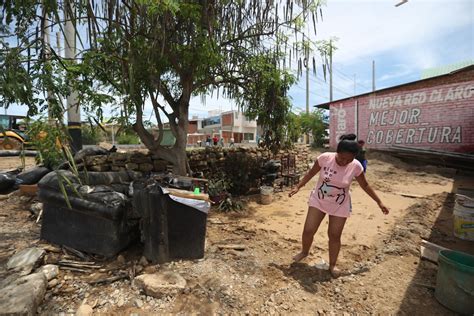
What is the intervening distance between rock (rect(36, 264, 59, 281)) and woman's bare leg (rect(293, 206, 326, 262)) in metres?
2.62

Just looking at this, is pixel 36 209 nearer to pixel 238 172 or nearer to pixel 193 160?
pixel 193 160

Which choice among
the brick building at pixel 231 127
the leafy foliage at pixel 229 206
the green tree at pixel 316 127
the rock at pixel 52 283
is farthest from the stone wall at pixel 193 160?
the brick building at pixel 231 127

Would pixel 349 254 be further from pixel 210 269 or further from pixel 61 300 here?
pixel 61 300

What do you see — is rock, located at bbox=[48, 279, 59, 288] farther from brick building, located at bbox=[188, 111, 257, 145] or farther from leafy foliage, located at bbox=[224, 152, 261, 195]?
brick building, located at bbox=[188, 111, 257, 145]

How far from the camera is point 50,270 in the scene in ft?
8.14

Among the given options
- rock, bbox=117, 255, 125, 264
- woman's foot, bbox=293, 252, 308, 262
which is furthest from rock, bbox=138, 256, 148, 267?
woman's foot, bbox=293, 252, 308, 262

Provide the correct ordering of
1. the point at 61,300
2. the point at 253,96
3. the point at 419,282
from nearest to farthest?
the point at 61,300
the point at 419,282
the point at 253,96

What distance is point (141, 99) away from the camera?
13.6 ft

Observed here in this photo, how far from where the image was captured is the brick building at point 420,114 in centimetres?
937

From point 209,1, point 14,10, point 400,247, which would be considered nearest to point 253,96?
point 209,1

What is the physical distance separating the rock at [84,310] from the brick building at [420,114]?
1171 centimetres

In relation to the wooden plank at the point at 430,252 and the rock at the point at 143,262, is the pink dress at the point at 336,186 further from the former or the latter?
the rock at the point at 143,262

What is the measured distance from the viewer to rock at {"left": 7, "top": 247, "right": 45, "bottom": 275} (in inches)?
99.5

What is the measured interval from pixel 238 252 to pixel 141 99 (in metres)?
2.91
